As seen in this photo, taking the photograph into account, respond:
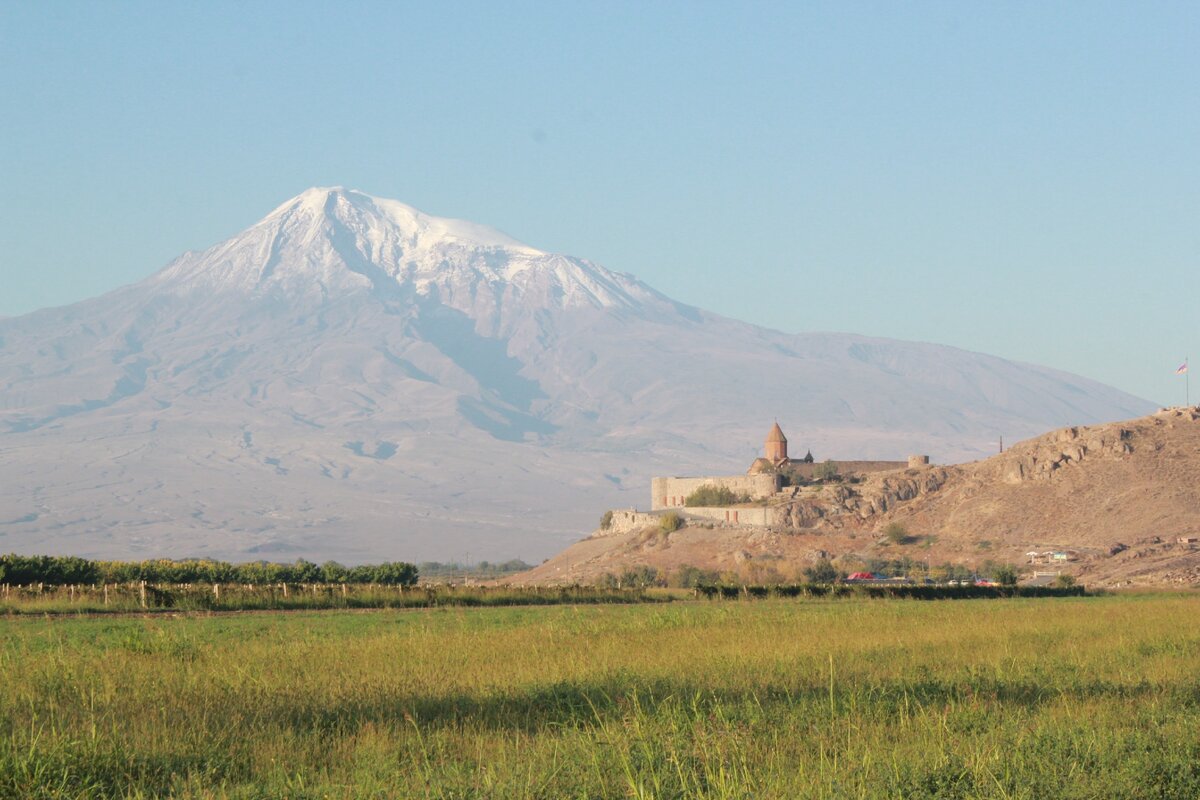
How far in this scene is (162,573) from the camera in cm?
5934

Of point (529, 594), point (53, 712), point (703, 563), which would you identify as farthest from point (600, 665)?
point (703, 563)

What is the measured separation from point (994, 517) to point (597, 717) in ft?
274

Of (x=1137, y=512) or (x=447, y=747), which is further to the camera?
(x=1137, y=512)

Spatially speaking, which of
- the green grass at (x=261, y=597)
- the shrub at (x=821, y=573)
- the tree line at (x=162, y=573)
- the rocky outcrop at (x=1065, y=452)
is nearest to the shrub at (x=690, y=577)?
the shrub at (x=821, y=573)

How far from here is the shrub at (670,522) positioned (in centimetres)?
9938

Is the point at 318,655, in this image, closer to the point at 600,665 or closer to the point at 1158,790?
the point at 600,665

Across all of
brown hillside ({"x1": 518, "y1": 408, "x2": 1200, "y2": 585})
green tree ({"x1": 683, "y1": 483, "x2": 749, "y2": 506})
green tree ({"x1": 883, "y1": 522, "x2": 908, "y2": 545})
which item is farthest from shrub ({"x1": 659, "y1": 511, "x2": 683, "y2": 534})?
green tree ({"x1": 883, "y1": 522, "x2": 908, "y2": 545})

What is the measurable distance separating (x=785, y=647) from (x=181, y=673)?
32.0 ft

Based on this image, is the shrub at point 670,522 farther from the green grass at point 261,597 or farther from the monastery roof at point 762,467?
the green grass at point 261,597

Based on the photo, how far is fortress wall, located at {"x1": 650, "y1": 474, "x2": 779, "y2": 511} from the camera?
111 meters

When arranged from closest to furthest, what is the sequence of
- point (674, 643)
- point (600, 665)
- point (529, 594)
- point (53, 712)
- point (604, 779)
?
point (604, 779)
point (53, 712)
point (600, 665)
point (674, 643)
point (529, 594)

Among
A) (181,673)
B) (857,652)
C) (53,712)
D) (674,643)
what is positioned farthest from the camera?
(674,643)

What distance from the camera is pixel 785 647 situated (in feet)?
78.4

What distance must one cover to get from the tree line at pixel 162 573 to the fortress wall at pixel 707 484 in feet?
149
